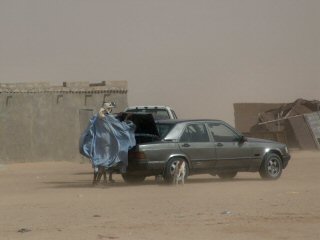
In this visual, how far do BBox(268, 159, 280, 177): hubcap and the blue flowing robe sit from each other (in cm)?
342

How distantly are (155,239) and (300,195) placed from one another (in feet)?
19.4

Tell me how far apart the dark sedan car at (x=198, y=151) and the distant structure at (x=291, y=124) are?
15348 mm

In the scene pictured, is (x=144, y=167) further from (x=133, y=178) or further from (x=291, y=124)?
(x=291, y=124)

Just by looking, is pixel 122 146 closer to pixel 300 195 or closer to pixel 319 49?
pixel 300 195

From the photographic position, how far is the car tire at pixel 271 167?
60.6 feet

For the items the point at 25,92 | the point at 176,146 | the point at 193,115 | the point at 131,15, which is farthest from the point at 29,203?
the point at 131,15

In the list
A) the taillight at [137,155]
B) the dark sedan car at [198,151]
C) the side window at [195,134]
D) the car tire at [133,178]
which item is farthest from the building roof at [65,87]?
the taillight at [137,155]

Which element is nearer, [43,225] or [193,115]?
[43,225]

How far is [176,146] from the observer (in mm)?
17234


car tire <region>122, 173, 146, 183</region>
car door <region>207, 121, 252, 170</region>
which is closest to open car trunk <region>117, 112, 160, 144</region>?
car tire <region>122, 173, 146, 183</region>

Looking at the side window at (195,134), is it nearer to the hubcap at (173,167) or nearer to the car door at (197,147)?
the car door at (197,147)

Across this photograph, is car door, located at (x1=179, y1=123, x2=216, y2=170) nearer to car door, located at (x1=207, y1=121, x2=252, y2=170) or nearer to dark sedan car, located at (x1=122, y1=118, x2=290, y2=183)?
dark sedan car, located at (x1=122, y1=118, x2=290, y2=183)

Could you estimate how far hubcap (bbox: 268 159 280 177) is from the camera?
18.6 meters

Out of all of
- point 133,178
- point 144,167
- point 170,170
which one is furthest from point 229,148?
point 133,178
